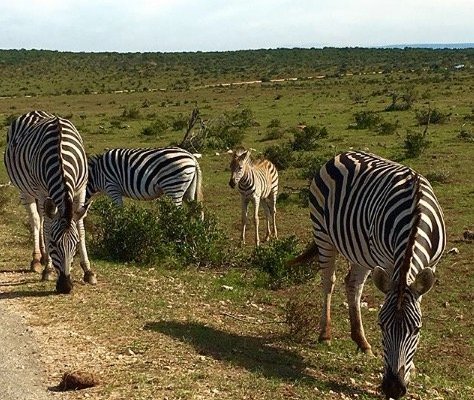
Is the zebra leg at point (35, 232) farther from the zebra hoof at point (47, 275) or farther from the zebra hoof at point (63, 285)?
the zebra hoof at point (63, 285)

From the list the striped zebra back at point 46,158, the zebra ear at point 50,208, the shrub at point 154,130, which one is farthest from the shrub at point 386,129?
the zebra ear at point 50,208

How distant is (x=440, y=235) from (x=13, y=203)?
12.3 metres

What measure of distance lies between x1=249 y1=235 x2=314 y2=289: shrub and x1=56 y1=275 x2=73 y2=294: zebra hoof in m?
3.31

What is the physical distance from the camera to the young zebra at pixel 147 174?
1322 cm

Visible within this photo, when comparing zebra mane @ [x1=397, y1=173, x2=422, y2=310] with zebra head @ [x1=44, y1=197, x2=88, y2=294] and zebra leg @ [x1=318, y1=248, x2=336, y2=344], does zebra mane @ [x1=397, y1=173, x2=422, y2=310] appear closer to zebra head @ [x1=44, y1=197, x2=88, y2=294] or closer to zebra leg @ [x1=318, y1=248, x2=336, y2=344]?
zebra leg @ [x1=318, y1=248, x2=336, y2=344]

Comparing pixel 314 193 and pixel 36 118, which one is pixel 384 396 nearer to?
pixel 314 193

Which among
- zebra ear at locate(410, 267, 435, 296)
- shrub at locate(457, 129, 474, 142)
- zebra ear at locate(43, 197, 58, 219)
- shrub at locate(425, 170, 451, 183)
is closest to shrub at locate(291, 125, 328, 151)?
shrub at locate(457, 129, 474, 142)

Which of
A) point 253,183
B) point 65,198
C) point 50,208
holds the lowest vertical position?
point 253,183

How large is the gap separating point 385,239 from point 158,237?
18.2 ft

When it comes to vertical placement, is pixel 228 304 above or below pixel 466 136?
below

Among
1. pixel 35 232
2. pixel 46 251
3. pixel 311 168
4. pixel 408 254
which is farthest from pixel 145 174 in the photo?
pixel 408 254

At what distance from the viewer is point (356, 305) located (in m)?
7.92

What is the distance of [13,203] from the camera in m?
16.6

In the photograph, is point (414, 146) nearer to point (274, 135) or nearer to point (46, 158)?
point (274, 135)
